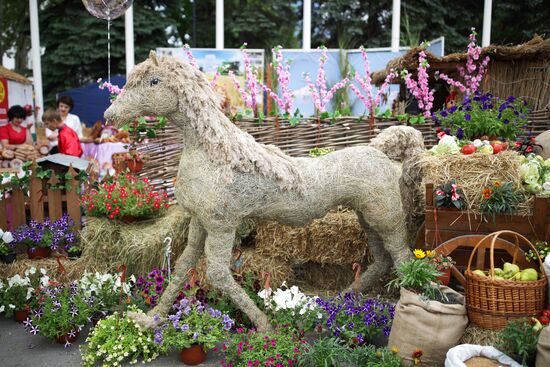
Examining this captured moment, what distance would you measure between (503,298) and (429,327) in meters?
0.45

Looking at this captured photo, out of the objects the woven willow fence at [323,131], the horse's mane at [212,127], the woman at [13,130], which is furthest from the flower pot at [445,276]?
Answer: the woman at [13,130]

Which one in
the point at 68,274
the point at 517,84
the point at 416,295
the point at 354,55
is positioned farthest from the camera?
the point at 354,55

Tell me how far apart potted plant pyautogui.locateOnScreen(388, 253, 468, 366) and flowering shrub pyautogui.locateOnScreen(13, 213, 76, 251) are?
11.0 feet

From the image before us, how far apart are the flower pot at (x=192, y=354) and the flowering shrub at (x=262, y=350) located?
17 centimetres

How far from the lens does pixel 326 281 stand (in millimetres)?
4621

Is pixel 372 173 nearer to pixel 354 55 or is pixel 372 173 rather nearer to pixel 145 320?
pixel 145 320

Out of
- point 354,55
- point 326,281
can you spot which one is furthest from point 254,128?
point 354,55

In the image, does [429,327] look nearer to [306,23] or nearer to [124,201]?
[124,201]

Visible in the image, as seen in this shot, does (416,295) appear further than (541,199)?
No

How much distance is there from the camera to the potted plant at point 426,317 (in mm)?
2842

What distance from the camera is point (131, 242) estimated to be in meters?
4.38

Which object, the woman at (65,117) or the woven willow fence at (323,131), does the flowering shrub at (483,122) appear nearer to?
the woven willow fence at (323,131)

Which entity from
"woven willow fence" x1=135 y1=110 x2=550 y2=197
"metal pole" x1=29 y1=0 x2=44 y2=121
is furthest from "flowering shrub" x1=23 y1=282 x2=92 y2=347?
"metal pole" x1=29 y1=0 x2=44 y2=121

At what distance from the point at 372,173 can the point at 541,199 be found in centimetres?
110
